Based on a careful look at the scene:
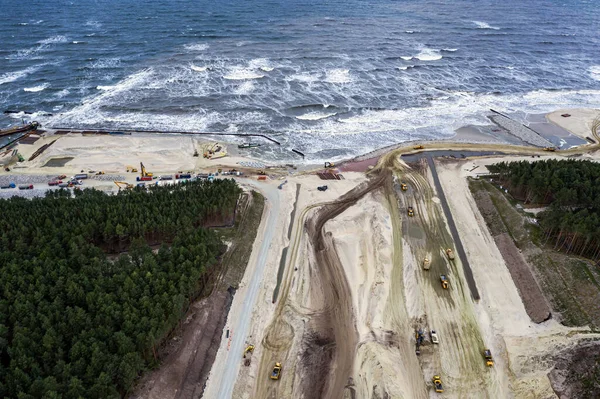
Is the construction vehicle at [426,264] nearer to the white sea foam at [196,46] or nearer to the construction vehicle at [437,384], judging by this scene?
the construction vehicle at [437,384]

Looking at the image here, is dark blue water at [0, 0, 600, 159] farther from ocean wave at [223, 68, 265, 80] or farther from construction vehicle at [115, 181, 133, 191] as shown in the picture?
construction vehicle at [115, 181, 133, 191]

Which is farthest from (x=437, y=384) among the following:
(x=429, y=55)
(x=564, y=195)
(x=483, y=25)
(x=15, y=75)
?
(x=483, y=25)

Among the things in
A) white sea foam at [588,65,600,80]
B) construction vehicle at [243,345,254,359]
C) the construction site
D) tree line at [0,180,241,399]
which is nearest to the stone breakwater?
the construction site

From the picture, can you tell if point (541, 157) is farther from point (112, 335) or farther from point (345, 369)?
point (112, 335)

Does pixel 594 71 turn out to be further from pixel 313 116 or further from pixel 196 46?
pixel 196 46

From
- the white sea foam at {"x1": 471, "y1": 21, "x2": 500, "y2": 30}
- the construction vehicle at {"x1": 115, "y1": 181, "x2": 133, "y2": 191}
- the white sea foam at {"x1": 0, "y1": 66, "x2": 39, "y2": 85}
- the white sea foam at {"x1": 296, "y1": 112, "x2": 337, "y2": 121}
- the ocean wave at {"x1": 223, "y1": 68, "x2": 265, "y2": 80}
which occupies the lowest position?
the construction vehicle at {"x1": 115, "y1": 181, "x2": 133, "y2": 191}
